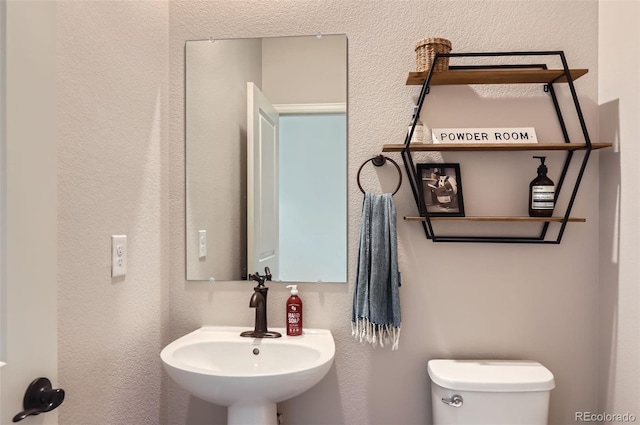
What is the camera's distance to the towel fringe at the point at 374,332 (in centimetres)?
156

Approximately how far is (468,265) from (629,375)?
1.96ft

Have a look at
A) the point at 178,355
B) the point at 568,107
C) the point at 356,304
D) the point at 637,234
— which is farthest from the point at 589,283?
the point at 178,355

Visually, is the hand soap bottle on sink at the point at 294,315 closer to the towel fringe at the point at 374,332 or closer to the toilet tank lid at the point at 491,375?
the towel fringe at the point at 374,332

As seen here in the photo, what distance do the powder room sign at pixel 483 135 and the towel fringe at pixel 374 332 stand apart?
0.70 m

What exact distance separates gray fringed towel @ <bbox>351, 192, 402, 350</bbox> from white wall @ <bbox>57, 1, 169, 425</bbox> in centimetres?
74

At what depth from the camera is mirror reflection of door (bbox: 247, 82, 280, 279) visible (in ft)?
5.52

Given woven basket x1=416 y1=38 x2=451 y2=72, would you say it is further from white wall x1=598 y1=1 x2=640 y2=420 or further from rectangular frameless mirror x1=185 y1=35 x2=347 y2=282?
white wall x1=598 y1=1 x2=640 y2=420

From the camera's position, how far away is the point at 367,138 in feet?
5.40

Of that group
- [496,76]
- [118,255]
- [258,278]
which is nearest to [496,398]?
[258,278]

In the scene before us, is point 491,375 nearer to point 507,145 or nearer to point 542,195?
Result: point 542,195
